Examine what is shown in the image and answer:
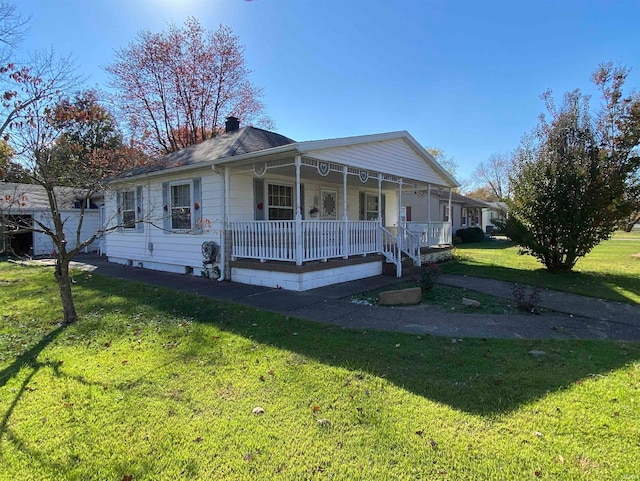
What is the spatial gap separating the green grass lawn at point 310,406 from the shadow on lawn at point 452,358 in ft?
0.08

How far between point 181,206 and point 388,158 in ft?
21.6

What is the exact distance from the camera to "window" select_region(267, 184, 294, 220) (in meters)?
10.9

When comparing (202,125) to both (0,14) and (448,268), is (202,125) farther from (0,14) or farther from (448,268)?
(448,268)

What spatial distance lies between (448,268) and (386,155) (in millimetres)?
4258

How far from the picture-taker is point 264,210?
10.6 meters

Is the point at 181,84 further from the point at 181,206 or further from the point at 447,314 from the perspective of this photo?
the point at 447,314

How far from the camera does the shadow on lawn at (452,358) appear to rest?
3436 millimetres

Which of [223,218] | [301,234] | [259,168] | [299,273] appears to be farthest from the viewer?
[223,218]

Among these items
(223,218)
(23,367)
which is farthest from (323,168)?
(23,367)

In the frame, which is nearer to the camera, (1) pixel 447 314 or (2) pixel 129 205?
(1) pixel 447 314

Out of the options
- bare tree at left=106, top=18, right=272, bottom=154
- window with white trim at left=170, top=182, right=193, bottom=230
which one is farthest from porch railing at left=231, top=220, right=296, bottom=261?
bare tree at left=106, top=18, right=272, bottom=154

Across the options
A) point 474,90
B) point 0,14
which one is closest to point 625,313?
point 0,14

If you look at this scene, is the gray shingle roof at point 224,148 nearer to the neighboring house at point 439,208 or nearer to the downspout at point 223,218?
the downspout at point 223,218

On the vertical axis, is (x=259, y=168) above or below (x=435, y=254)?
above
